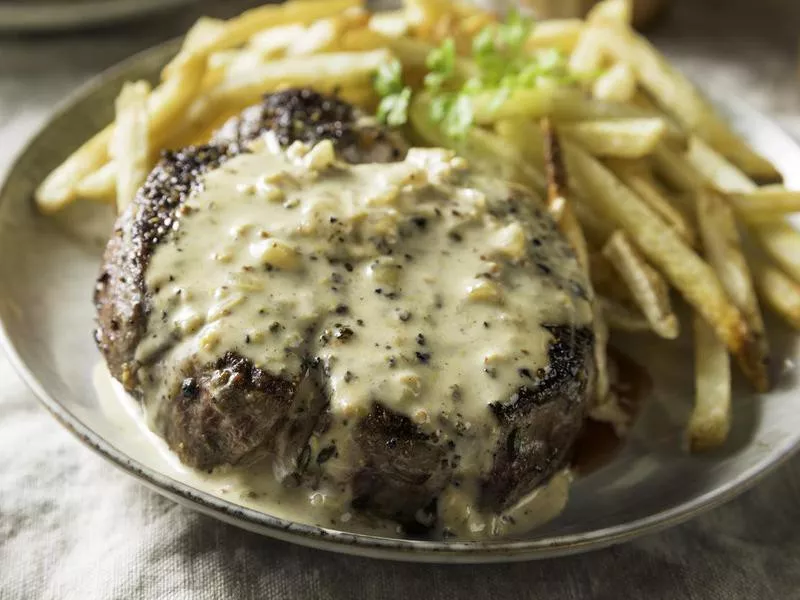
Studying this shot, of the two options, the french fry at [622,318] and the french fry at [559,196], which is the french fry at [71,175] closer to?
the french fry at [559,196]

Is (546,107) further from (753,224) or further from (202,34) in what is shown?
(202,34)

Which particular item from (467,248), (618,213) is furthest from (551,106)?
(467,248)

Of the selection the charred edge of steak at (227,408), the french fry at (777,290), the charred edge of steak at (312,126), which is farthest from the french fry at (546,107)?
the charred edge of steak at (227,408)

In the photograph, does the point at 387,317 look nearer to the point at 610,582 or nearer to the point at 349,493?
the point at 349,493

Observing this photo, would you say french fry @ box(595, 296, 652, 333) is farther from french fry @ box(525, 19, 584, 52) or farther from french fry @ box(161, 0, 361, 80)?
french fry @ box(161, 0, 361, 80)

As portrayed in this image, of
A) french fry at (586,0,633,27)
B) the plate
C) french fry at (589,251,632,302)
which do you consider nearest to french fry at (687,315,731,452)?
french fry at (589,251,632,302)

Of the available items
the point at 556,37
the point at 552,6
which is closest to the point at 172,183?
the point at 556,37

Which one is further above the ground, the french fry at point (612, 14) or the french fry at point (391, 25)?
the french fry at point (391, 25)

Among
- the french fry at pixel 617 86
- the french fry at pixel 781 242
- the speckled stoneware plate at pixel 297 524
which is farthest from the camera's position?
the french fry at pixel 617 86
